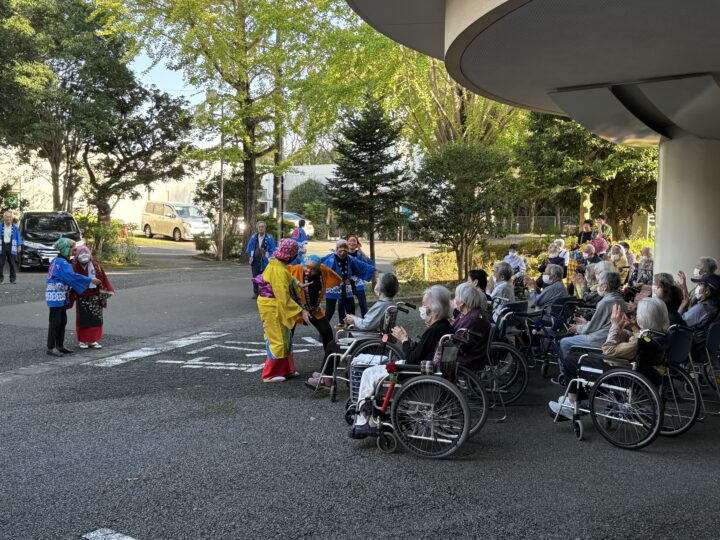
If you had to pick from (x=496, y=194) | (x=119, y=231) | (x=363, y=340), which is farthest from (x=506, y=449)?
(x=119, y=231)

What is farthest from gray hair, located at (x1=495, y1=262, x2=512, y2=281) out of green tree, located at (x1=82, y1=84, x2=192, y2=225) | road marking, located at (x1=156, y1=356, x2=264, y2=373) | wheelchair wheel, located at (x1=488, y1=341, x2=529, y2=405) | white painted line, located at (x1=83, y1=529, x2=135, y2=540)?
green tree, located at (x1=82, y1=84, x2=192, y2=225)

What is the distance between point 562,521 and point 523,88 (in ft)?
21.5

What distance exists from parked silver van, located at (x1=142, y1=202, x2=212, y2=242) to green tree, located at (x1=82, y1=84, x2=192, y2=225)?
9.17 metres

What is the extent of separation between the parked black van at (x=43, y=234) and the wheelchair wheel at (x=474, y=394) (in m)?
17.1

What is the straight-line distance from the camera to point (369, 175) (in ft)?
53.8

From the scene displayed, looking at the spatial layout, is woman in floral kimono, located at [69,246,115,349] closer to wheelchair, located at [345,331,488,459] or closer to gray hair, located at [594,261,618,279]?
wheelchair, located at [345,331,488,459]

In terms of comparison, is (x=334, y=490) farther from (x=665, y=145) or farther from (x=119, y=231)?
(x=119, y=231)

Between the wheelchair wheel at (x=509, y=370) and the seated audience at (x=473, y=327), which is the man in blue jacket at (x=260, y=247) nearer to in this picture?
the wheelchair wheel at (x=509, y=370)

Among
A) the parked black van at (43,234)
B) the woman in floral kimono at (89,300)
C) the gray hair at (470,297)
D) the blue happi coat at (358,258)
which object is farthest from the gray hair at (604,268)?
the parked black van at (43,234)

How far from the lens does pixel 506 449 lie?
5.48 metres

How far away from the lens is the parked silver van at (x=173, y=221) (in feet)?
122

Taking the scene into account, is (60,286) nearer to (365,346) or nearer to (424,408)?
(365,346)

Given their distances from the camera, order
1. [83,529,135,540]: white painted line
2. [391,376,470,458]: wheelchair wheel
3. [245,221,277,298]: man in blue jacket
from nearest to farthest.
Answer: [83,529,135,540]: white painted line → [391,376,470,458]: wheelchair wheel → [245,221,277,298]: man in blue jacket

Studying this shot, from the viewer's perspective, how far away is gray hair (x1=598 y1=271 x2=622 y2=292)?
6.62 meters
